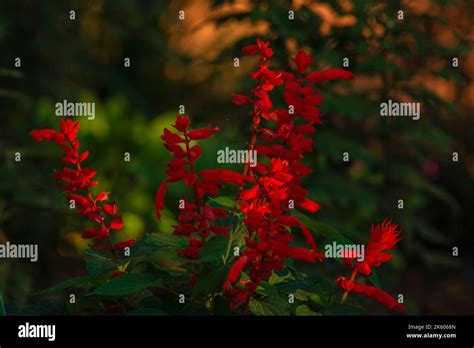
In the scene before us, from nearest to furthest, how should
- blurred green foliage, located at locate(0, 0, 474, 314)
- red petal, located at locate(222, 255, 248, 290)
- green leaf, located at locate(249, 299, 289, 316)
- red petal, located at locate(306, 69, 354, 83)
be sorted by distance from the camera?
red petal, located at locate(222, 255, 248, 290), green leaf, located at locate(249, 299, 289, 316), red petal, located at locate(306, 69, 354, 83), blurred green foliage, located at locate(0, 0, 474, 314)

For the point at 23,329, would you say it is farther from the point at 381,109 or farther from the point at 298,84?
the point at 381,109

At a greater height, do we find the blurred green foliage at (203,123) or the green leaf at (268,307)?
the blurred green foliage at (203,123)

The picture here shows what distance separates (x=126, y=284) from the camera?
2.21 m

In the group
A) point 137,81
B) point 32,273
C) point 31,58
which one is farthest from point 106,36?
point 32,273

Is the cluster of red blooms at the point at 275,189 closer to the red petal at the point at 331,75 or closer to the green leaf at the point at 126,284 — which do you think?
the red petal at the point at 331,75

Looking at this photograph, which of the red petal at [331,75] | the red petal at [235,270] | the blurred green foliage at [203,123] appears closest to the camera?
the red petal at [235,270]

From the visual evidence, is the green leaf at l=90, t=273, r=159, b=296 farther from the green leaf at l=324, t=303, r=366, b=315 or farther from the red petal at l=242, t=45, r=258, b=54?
the red petal at l=242, t=45, r=258, b=54

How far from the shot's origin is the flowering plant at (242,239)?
86.1 inches

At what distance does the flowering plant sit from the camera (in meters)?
2.19

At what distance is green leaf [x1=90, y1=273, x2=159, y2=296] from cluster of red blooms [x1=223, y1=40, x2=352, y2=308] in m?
0.19

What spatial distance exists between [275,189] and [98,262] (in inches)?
19.7

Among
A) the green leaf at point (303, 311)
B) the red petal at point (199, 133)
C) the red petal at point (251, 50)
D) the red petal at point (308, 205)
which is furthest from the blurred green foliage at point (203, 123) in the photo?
the red petal at point (251, 50)

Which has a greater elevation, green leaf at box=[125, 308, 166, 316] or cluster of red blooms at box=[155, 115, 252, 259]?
cluster of red blooms at box=[155, 115, 252, 259]

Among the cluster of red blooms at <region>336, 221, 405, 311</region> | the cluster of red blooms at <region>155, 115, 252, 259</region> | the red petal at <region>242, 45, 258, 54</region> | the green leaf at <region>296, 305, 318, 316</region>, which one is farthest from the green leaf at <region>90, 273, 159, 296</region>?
the red petal at <region>242, 45, 258, 54</region>
